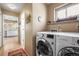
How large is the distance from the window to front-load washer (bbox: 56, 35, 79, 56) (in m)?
0.30

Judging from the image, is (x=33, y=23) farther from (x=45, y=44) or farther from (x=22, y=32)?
(x=45, y=44)

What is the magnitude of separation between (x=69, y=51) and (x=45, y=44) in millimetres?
364

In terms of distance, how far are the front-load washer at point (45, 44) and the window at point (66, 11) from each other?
28cm

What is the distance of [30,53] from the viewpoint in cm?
145

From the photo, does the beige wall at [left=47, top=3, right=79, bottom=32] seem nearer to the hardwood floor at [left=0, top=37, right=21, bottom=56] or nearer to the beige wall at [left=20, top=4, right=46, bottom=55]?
the beige wall at [left=20, top=4, right=46, bottom=55]

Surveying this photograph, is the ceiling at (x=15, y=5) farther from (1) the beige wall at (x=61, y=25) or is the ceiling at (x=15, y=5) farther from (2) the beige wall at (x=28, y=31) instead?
(1) the beige wall at (x=61, y=25)

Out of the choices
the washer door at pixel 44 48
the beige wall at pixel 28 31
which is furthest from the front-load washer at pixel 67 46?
the beige wall at pixel 28 31

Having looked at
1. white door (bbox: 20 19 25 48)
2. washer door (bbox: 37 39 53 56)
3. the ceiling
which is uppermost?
the ceiling

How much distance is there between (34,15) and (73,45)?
671mm

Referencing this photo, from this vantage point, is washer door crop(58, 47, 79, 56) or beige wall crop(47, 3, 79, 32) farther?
beige wall crop(47, 3, 79, 32)

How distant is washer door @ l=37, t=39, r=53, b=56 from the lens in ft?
4.61

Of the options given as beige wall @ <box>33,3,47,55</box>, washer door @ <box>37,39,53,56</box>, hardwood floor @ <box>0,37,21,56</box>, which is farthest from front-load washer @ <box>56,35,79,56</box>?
hardwood floor @ <box>0,37,21,56</box>

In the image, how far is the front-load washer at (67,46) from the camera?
1.12 m

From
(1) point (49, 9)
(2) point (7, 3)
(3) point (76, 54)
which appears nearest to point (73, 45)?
(3) point (76, 54)
